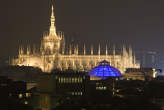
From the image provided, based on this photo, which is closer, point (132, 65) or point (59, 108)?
point (59, 108)

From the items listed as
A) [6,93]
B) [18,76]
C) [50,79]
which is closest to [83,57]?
[18,76]

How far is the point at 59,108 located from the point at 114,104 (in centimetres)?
436

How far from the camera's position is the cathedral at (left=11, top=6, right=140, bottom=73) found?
16588 cm

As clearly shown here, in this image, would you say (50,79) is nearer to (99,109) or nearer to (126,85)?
(126,85)

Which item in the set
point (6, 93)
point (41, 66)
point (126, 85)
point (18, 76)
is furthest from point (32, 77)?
point (6, 93)

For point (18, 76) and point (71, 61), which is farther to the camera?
point (71, 61)

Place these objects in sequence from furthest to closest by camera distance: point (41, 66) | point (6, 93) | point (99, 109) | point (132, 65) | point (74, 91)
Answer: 1. point (132, 65)
2. point (41, 66)
3. point (74, 91)
4. point (6, 93)
5. point (99, 109)

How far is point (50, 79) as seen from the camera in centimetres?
8931

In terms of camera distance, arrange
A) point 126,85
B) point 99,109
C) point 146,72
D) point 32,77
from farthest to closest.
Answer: point 146,72 < point 32,77 < point 126,85 < point 99,109

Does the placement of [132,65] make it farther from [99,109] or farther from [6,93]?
[99,109]

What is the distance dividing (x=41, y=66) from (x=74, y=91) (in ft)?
258

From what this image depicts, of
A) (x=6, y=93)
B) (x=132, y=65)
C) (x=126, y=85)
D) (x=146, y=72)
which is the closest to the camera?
(x=6, y=93)

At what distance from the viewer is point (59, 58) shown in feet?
549

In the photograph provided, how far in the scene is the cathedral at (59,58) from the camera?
165875 millimetres
